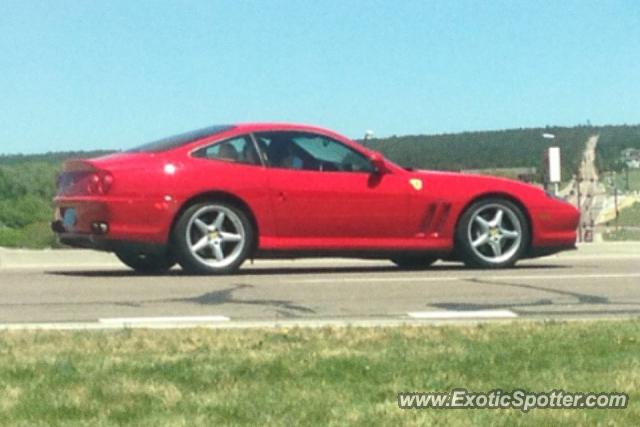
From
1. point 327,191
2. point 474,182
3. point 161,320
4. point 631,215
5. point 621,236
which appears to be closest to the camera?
point 161,320

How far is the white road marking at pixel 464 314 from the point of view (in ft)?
27.2

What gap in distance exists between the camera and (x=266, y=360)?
6090 mm

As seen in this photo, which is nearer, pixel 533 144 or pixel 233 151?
pixel 233 151

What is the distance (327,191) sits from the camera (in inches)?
471

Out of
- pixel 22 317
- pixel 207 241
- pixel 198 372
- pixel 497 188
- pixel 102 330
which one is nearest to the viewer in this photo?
pixel 198 372

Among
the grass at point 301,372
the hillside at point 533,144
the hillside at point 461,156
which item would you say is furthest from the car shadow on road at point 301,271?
the hillside at point 461,156

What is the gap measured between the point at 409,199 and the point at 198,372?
6479mm

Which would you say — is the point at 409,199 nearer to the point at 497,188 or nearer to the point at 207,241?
the point at 497,188

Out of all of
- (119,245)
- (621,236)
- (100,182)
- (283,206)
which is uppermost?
(100,182)

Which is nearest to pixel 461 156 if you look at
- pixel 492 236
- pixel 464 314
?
pixel 492 236

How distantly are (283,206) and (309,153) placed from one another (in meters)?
0.55

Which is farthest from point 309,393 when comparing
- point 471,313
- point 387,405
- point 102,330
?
point 471,313

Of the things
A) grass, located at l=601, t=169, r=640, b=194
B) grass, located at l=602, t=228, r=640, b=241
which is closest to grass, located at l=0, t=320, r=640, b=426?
grass, located at l=602, t=228, r=640, b=241

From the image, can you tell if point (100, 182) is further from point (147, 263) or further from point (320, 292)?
point (320, 292)
